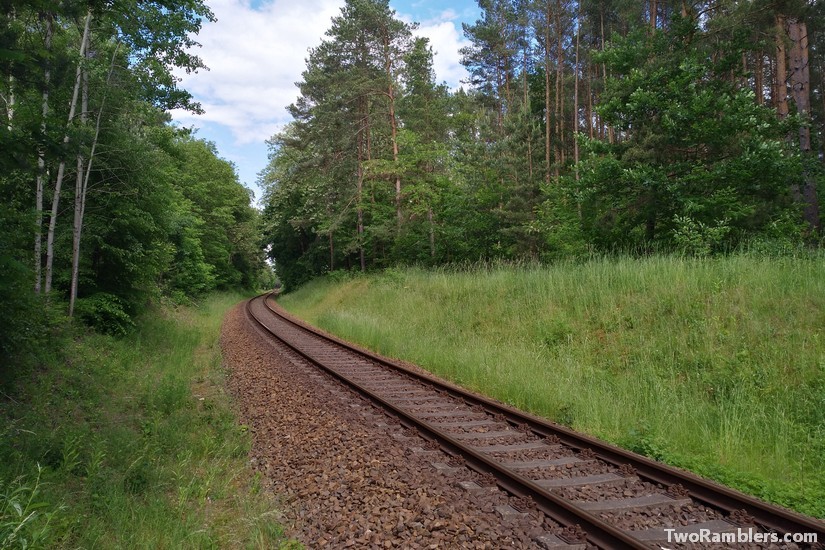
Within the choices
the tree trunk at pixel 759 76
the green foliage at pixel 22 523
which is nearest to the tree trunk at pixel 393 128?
the tree trunk at pixel 759 76

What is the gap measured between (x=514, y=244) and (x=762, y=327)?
14.3 m

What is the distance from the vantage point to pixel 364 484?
4410mm

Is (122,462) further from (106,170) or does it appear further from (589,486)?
(106,170)

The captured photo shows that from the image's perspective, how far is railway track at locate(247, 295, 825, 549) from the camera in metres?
3.37

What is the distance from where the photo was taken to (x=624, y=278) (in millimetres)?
9891

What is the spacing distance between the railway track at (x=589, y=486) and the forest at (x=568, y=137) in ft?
25.3

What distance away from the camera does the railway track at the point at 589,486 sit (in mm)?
3369

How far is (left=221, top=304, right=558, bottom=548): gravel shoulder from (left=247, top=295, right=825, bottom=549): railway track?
0.18m

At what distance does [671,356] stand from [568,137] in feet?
79.8

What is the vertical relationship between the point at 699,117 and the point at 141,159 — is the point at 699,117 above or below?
above

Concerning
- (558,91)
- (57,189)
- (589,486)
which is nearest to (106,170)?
(57,189)

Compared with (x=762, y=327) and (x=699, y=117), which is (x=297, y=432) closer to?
(x=762, y=327)

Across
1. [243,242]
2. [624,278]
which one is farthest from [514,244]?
[243,242]

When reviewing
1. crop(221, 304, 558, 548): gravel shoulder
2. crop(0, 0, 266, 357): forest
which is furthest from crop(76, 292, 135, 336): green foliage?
crop(221, 304, 558, 548): gravel shoulder
